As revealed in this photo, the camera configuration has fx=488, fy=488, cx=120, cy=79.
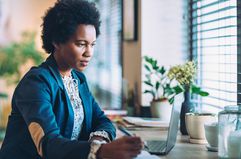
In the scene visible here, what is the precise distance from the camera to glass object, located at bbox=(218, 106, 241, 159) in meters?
1.70

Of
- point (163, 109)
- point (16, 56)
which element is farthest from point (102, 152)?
point (16, 56)

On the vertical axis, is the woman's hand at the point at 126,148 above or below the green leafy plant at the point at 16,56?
below

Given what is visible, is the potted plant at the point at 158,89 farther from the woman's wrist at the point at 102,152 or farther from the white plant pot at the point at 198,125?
the woman's wrist at the point at 102,152

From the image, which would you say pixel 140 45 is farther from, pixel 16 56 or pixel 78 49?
pixel 16 56

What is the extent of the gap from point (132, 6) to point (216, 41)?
0.78 meters

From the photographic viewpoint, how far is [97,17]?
2.04 m

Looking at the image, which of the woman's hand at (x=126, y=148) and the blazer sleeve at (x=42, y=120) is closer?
the woman's hand at (x=126, y=148)

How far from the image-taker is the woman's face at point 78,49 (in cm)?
189

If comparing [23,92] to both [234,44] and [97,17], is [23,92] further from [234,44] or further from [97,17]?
[234,44]

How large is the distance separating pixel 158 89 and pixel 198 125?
887 mm

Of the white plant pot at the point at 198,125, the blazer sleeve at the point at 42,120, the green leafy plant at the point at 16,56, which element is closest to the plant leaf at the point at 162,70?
the white plant pot at the point at 198,125

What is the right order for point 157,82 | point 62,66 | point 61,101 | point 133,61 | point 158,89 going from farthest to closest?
point 133,61, point 158,89, point 157,82, point 62,66, point 61,101

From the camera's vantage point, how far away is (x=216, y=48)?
2.82m

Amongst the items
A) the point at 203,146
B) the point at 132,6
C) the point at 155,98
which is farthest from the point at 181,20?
the point at 203,146
